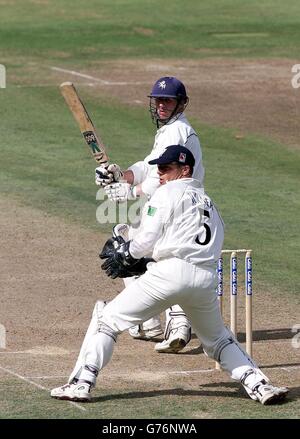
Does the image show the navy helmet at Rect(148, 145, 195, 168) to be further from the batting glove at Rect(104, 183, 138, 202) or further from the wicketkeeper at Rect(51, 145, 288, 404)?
the batting glove at Rect(104, 183, 138, 202)

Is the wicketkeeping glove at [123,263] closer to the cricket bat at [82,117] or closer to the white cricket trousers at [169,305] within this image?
the white cricket trousers at [169,305]

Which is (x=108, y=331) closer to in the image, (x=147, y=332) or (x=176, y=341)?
(x=176, y=341)

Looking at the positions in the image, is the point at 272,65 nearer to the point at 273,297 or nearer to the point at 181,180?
the point at 273,297

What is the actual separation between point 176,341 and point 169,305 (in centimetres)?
161

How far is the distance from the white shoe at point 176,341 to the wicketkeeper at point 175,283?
1.41 metres

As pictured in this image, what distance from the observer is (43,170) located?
18.4 m

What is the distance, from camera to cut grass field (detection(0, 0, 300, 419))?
33.0ft

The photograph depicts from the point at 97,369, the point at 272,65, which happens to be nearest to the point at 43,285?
the point at 97,369

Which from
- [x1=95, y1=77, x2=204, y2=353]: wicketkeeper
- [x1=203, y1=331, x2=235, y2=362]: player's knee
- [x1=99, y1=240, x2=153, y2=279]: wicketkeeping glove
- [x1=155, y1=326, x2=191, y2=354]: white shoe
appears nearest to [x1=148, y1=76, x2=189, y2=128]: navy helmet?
[x1=95, y1=77, x2=204, y2=353]: wicketkeeper

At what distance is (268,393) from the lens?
9.67 m

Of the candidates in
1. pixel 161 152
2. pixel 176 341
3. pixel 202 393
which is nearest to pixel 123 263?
pixel 202 393

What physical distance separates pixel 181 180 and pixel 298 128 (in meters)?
11.6

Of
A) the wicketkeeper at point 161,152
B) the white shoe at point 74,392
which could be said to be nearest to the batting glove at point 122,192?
the wicketkeeper at point 161,152

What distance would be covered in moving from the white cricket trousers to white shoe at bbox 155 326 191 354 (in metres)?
1.41
